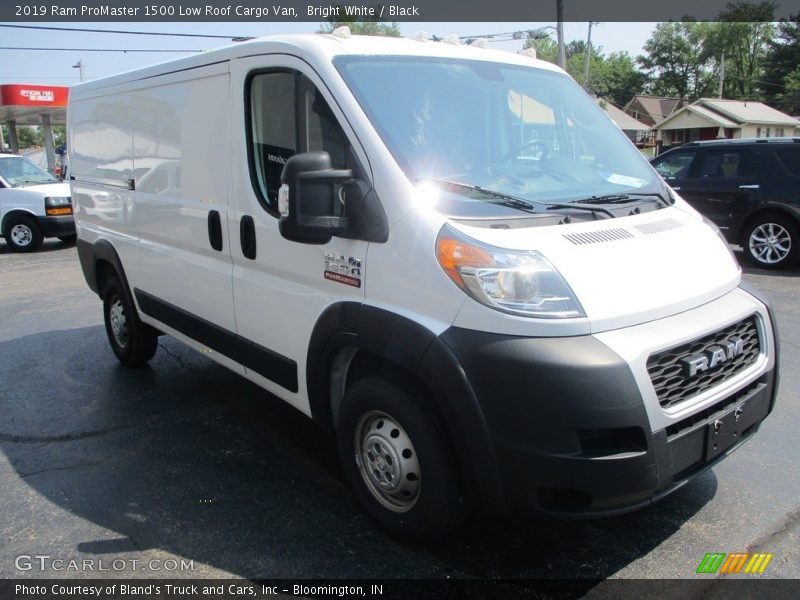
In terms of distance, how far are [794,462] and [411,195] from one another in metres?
2.74

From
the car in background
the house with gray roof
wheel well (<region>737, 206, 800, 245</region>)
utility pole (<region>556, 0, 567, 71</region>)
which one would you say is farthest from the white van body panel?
the house with gray roof

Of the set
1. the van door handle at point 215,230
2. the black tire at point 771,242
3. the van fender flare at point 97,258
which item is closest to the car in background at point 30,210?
the van fender flare at point 97,258

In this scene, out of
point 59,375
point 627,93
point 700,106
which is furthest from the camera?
point 627,93

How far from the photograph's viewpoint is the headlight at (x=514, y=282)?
241 centimetres

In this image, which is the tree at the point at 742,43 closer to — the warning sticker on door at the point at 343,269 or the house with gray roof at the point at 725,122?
the house with gray roof at the point at 725,122

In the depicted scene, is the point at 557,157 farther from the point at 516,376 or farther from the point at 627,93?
the point at 627,93

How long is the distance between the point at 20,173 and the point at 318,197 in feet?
43.5

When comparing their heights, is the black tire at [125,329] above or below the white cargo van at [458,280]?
below

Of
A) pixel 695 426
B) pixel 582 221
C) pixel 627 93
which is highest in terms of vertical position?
pixel 627 93

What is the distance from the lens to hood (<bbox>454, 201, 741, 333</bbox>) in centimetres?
246

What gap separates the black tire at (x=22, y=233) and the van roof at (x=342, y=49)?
35.1 ft

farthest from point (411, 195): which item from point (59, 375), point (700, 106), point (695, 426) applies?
point (700, 106)

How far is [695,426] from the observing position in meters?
2.54

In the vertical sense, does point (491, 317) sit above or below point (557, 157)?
below
